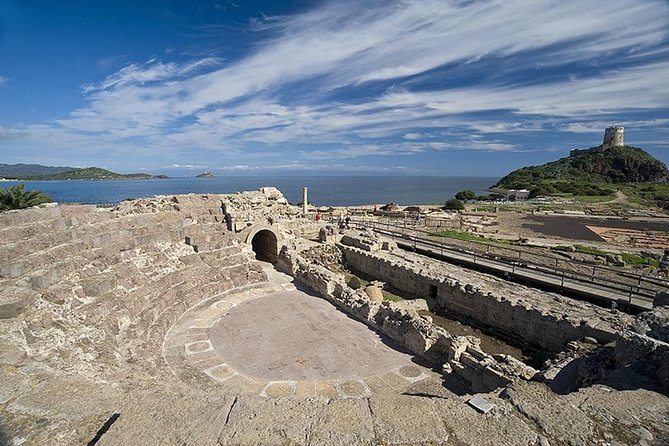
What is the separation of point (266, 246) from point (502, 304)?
1413cm

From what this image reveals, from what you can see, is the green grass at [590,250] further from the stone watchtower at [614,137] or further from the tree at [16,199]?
the stone watchtower at [614,137]

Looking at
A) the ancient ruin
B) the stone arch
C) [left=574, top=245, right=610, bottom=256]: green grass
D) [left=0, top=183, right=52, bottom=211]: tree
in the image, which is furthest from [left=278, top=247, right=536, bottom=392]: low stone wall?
[left=0, top=183, right=52, bottom=211]: tree

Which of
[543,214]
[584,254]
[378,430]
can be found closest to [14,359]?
[378,430]

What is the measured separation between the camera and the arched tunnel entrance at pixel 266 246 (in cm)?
2216

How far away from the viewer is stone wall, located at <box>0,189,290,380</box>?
27.9ft

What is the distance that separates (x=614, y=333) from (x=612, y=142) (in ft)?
429

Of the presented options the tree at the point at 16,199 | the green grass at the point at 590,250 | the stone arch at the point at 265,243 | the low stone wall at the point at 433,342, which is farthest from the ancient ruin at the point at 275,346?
the green grass at the point at 590,250

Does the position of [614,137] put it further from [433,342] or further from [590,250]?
[433,342]

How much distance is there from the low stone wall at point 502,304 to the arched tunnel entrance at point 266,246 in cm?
616

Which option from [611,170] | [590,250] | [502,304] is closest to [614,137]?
[611,170]

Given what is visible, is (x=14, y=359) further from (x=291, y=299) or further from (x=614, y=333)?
(x=614, y=333)

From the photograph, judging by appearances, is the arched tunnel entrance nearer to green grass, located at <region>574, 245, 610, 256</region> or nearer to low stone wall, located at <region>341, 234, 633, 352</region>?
low stone wall, located at <region>341, 234, 633, 352</region>

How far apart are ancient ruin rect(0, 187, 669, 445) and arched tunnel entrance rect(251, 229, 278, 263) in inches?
16.7

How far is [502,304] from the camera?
13.9 metres
